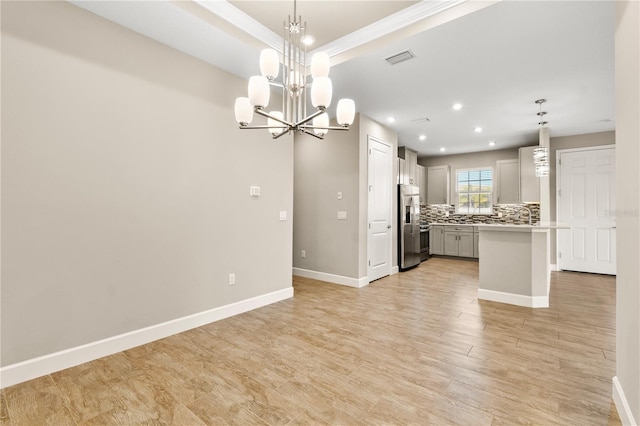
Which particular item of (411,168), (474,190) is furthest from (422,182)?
(474,190)

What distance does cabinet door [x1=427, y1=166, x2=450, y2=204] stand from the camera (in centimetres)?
772

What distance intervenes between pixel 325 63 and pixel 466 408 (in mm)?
2280

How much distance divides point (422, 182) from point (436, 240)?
1.53 m

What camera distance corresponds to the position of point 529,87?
12.1ft

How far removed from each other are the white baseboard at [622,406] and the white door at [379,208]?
10.5ft

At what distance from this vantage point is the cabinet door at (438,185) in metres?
7.72

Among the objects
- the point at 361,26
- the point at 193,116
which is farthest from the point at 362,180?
the point at 193,116

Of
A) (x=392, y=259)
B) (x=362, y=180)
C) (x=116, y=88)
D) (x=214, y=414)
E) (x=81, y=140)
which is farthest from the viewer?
(x=392, y=259)

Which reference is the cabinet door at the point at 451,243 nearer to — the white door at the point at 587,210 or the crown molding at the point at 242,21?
the white door at the point at 587,210

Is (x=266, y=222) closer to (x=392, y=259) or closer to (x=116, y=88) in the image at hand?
(x=116, y=88)

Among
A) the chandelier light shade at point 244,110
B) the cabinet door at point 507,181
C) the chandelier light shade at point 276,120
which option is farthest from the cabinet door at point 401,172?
the chandelier light shade at point 244,110

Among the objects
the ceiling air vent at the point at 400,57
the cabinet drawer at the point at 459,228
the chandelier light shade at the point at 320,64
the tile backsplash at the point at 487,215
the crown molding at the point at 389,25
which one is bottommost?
the cabinet drawer at the point at 459,228

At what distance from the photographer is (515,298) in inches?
148

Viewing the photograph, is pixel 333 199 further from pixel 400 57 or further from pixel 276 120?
pixel 276 120
